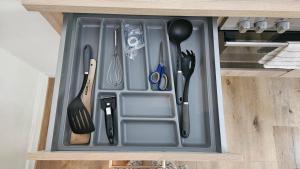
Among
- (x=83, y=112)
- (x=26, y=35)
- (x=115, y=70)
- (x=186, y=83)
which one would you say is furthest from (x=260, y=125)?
(x=26, y=35)

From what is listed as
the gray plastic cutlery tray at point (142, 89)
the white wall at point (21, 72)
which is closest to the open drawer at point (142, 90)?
the gray plastic cutlery tray at point (142, 89)

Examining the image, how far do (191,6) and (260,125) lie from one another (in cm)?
122

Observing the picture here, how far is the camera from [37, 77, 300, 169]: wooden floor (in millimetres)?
1446

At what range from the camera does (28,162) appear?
139 cm

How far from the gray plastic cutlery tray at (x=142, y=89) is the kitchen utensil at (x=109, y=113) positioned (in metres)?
0.02

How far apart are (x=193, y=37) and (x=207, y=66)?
0.15 m

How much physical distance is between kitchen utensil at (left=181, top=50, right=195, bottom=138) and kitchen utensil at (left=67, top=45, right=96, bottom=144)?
0.95 ft

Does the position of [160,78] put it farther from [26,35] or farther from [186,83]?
[26,35]

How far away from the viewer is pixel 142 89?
0.81 metres

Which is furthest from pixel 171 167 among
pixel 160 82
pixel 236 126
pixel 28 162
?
pixel 28 162

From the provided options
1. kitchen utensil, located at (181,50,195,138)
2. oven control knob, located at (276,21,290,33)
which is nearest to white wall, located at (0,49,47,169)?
kitchen utensil, located at (181,50,195,138)

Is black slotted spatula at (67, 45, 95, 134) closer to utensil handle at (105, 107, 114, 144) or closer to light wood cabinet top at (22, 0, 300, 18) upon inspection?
utensil handle at (105, 107, 114, 144)

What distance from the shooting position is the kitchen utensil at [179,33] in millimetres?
769

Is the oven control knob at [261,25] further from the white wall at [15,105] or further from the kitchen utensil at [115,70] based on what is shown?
the white wall at [15,105]
